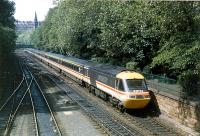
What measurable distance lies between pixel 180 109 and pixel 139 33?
12.4m

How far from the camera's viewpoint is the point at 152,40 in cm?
3591

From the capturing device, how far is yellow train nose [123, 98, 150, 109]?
26.7m

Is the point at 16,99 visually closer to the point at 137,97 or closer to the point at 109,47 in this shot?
the point at 109,47

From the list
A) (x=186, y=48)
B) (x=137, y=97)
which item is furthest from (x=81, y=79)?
(x=186, y=48)

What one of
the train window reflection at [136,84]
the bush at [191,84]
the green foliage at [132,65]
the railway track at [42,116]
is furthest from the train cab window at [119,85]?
the green foliage at [132,65]

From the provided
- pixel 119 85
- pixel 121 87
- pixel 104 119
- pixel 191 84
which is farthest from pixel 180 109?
pixel 104 119

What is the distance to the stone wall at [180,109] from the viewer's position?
2295 centimetres

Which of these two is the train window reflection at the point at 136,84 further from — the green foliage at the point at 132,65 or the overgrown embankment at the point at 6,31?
the overgrown embankment at the point at 6,31

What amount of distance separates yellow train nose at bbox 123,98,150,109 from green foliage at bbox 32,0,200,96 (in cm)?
278

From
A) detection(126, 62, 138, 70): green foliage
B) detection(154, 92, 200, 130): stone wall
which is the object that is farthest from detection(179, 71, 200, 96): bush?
detection(126, 62, 138, 70): green foliage

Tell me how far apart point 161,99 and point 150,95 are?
2.40 meters

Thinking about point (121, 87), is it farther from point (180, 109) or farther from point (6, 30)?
point (6, 30)

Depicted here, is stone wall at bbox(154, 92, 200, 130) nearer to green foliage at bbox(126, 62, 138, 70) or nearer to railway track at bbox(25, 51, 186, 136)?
railway track at bbox(25, 51, 186, 136)

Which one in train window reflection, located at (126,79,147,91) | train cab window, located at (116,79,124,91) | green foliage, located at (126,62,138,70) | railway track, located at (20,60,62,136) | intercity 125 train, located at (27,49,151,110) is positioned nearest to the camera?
railway track, located at (20,60,62,136)
